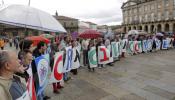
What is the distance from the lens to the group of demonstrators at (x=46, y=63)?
7.51 feet

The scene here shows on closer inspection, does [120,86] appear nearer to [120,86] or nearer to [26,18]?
[120,86]

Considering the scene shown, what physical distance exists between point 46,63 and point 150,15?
87192 millimetres

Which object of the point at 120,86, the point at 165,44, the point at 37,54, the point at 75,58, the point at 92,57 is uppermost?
the point at 37,54

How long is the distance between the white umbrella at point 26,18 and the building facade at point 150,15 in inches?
2695

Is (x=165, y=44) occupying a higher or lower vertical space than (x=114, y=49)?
lower

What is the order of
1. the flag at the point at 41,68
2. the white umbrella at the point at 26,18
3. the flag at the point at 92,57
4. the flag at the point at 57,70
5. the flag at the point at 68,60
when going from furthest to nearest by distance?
the flag at the point at 92,57, the flag at the point at 68,60, the flag at the point at 57,70, the flag at the point at 41,68, the white umbrella at the point at 26,18

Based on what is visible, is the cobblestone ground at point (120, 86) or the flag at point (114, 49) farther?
the flag at point (114, 49)

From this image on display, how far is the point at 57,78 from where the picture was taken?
632 centimetres

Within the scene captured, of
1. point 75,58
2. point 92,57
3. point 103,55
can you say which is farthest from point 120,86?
point 103,55

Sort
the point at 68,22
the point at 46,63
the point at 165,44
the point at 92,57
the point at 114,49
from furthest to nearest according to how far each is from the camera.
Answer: the point at 68,22
the point at 165,44
the point at 114,49
the point at 92,57
the point at 46,63

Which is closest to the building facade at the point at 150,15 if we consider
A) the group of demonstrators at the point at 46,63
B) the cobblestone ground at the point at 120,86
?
the group of demonstrators at the point at 46,63

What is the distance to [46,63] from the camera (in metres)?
5.15

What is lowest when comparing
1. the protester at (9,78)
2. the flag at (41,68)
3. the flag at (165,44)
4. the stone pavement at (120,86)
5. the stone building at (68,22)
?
the stone pavement at (120,86)

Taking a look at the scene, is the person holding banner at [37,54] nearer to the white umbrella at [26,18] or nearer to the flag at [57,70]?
the flag at [57,70]
